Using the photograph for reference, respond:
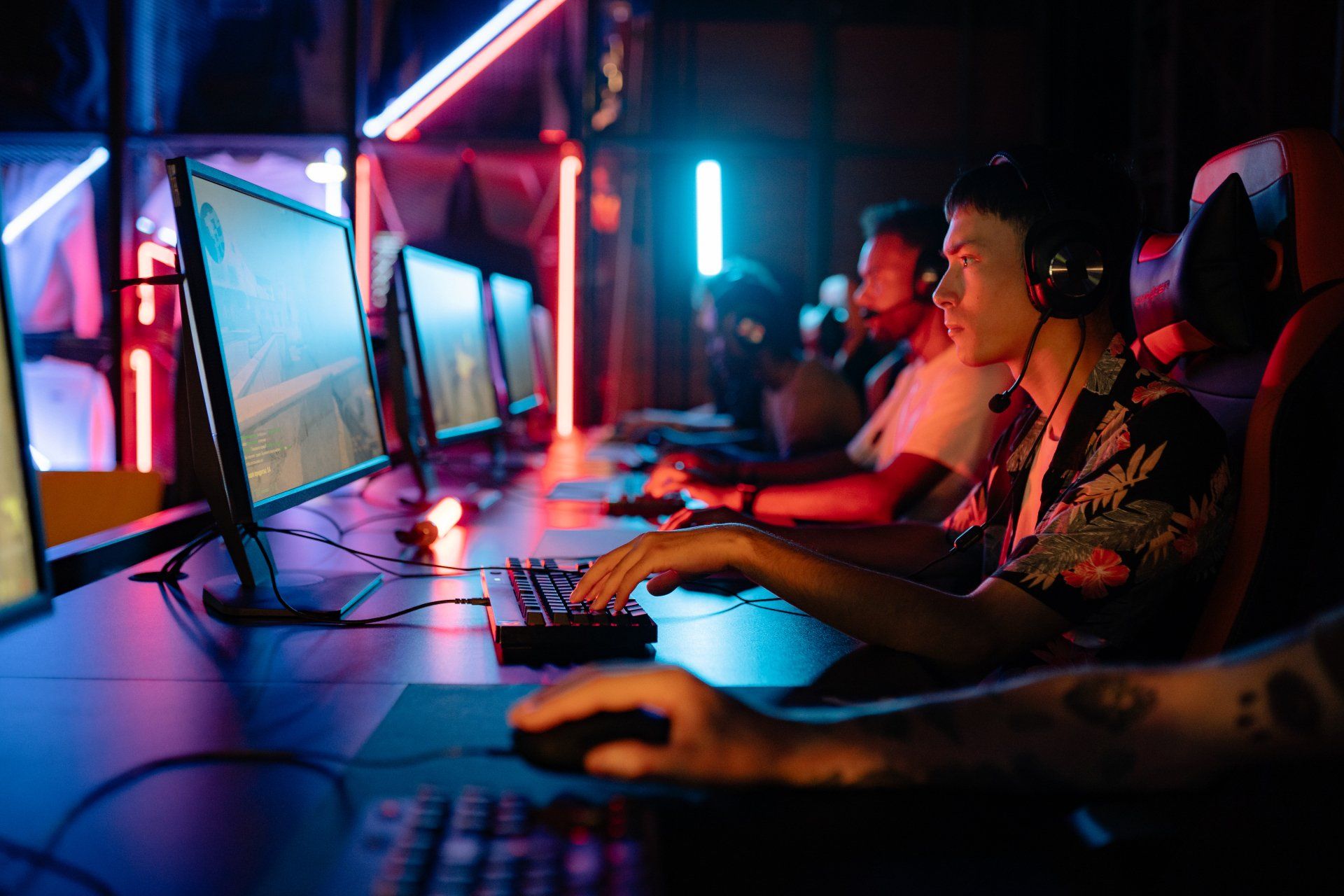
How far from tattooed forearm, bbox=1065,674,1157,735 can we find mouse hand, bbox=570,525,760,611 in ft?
1.66

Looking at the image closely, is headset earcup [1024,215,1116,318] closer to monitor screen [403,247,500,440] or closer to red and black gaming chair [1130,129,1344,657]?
red and black gaming chair [1130,129,1344,657]

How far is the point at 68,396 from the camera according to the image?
491 cm

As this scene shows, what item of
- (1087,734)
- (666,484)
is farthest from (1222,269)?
(666,484)

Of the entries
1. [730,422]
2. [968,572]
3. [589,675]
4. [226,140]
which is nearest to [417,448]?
[968,572]

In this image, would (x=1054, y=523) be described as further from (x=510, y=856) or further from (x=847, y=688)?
(x=510, y=856)

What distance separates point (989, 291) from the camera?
130 centimetres

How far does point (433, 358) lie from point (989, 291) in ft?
3.81

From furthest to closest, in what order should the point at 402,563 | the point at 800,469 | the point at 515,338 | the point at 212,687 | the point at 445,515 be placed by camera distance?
the point at 515,338 → the point at 800,469 → the point at 445,515 → the point at 402,563 → the point at 212,687

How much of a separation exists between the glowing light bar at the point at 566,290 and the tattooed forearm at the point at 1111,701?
3850mm

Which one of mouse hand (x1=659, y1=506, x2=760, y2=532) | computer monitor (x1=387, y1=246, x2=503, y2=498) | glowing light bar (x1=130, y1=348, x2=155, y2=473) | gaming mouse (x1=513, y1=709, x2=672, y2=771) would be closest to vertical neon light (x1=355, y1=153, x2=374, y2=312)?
glowing light bar (x1=130, y1=348, x2=155, y2=473)

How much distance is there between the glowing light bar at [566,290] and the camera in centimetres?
448

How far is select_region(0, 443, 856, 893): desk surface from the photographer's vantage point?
22.9 inches

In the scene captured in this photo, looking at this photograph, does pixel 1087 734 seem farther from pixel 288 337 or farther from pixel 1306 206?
pixel 288 337

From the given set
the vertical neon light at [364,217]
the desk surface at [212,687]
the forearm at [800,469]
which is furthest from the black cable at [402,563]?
the vertical neon light at [364,217]
